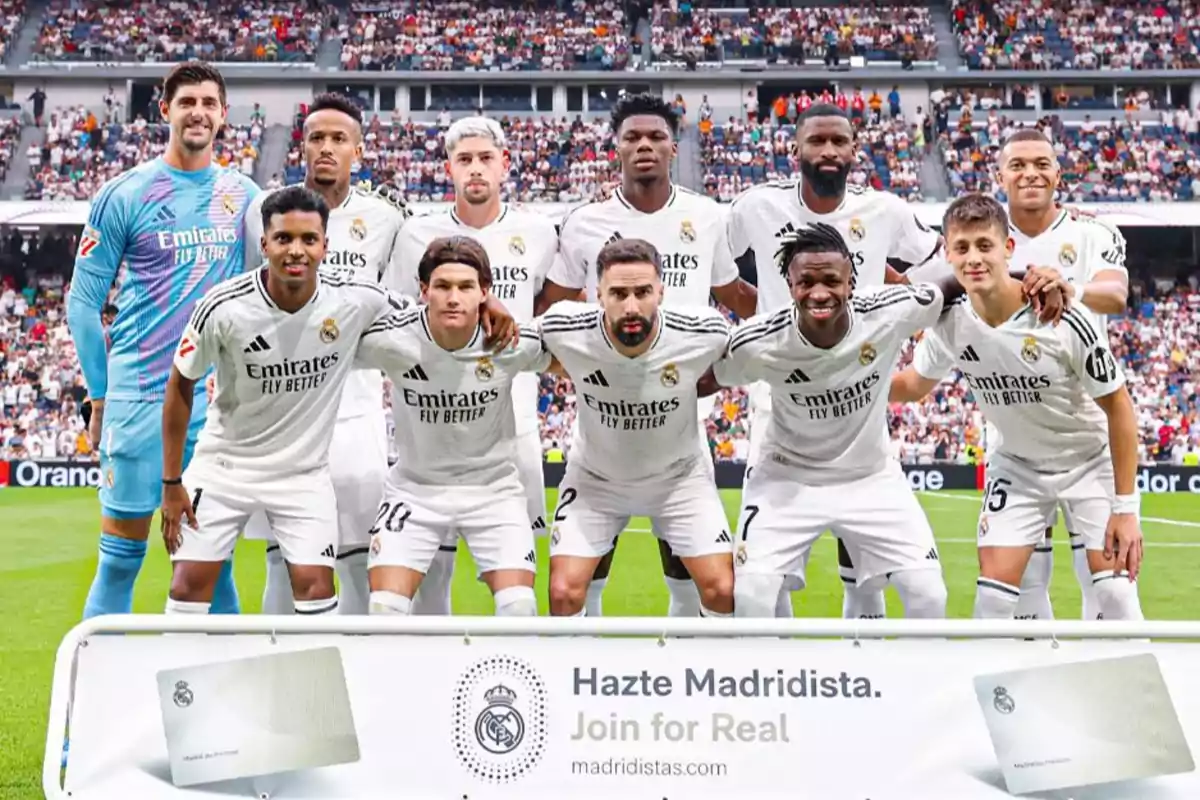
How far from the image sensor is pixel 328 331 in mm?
5445

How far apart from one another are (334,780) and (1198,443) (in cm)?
2549

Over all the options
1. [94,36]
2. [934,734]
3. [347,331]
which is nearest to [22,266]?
[94,36]

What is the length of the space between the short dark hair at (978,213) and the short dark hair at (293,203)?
2.67m

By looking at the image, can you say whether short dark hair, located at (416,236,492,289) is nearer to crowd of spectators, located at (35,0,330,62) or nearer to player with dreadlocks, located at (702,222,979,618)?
player with dreadlocks, located at (702,222,979,618)

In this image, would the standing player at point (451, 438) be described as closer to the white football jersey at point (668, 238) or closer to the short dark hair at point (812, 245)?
the white football jersey at point (668, 238)

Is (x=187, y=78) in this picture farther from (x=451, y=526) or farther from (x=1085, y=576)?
(x=1085, y=576)

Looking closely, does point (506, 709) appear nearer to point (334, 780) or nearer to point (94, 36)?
point (334, 780)

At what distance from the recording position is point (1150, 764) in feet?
12.9

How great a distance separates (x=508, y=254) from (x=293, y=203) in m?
1.34

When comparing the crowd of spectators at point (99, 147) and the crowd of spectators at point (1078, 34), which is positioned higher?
the crowd of spectators at point (1078, 34)

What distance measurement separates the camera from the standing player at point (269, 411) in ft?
17.4

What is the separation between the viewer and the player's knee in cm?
548

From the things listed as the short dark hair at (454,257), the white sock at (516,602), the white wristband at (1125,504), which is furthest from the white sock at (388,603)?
the white wristband at (1125,504)

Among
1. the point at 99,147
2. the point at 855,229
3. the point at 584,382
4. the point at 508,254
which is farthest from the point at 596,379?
the point at 99,147
